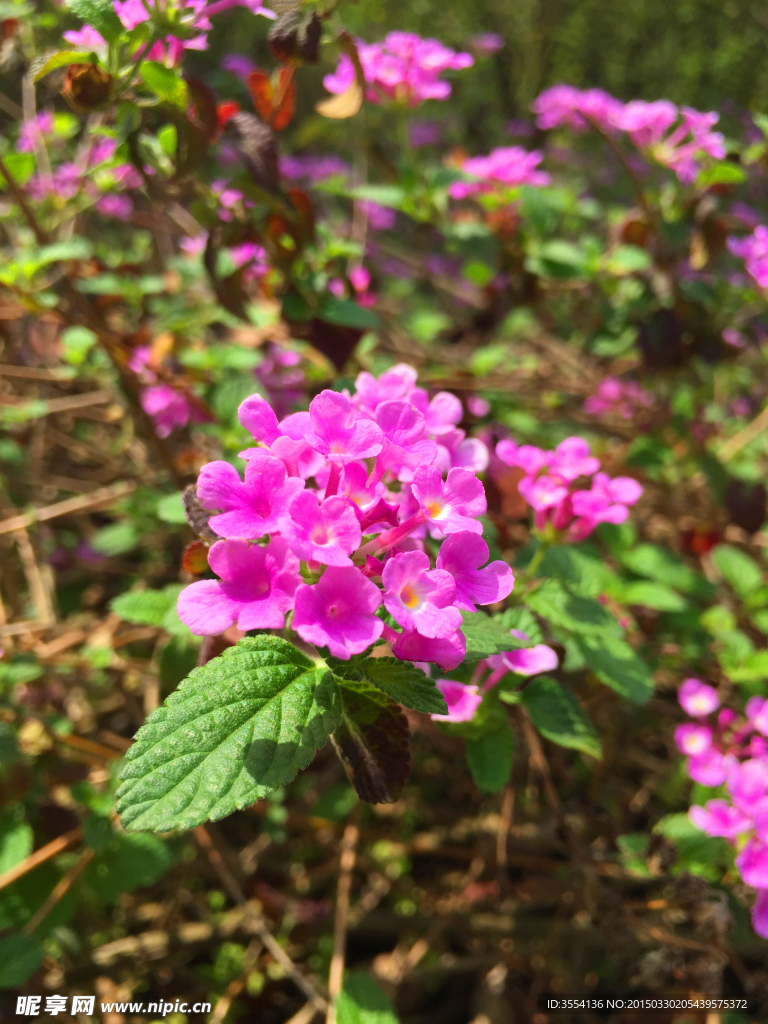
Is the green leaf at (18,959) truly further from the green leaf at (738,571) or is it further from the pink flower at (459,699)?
the green leaf at (738,571)

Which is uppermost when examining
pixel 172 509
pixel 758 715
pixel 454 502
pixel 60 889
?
pixel 454 502

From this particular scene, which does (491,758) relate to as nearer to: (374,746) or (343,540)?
(374,746)

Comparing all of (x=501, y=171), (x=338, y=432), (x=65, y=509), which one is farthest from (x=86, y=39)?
(x=501, y=171)

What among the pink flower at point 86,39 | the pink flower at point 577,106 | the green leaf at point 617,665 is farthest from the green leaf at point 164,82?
the pink flower at point 577,106

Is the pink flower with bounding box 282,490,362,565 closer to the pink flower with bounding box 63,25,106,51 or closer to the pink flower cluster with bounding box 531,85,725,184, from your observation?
the pink flower with bounding box 63,25,106,51

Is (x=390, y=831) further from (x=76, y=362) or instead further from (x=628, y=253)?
(x=628, y=253)

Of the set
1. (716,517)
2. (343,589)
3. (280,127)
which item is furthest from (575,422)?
(343,589)

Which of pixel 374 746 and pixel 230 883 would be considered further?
pixel 230 883
